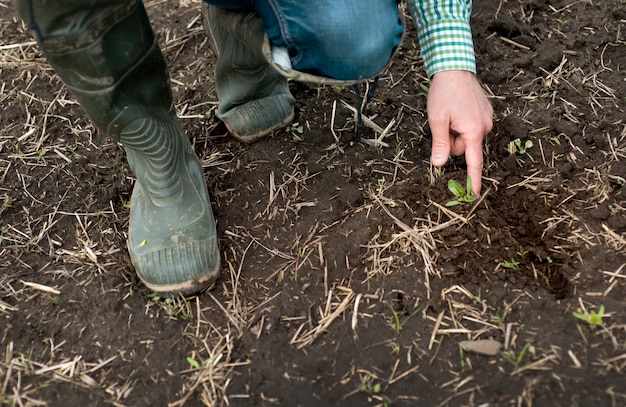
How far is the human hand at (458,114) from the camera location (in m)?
1.66

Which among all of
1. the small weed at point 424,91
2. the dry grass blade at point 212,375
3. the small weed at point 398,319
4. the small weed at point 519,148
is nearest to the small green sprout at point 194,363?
the dry grass blade at point 212,375

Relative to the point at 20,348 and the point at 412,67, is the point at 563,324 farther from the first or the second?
the point at 20,348

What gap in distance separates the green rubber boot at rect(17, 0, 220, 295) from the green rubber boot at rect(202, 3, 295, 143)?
11.7 inches

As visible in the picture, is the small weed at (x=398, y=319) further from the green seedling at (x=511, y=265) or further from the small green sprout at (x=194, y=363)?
the small green sprout at (x=194, y=363)

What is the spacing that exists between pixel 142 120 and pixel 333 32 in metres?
0.58

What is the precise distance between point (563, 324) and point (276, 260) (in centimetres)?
83

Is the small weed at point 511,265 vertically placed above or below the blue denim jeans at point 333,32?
below

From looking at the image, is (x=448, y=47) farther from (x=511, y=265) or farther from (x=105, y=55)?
(x=105, y=55)

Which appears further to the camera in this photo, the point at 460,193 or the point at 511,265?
the point at 460,193

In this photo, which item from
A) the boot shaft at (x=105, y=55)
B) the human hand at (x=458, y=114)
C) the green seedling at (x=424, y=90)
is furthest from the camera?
the green seedling at (x=424, y=90)

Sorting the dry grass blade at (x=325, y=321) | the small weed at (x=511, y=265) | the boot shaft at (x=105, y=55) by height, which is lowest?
the dry grass blade at (x=325, y=321)

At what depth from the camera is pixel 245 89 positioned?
7.29 feet

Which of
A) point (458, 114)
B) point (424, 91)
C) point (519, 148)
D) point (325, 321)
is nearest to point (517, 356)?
point (325, 321)

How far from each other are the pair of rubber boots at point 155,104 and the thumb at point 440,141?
56 centimetres
